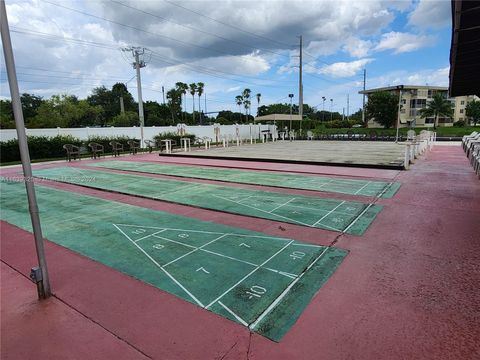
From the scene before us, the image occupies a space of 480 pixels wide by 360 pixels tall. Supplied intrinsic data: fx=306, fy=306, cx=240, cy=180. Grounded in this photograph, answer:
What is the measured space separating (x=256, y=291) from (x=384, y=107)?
49.5 metres

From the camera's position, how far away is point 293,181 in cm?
1023

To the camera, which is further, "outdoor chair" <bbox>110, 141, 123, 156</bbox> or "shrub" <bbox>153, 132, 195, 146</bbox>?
"shrub" <bbox>153, 132, 195, 146</bbox>

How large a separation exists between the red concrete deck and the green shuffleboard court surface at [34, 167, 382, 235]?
36.7 inches

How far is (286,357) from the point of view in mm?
2535

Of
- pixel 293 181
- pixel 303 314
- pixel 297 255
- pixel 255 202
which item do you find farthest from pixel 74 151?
pixel 303 314

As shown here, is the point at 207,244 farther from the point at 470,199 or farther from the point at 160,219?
the point at 470,199

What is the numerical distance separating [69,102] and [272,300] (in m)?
43.9

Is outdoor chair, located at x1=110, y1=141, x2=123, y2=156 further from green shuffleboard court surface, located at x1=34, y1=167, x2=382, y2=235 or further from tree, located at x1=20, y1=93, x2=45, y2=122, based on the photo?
tree, located at x1=20, y1=93, x2=45, y2=122

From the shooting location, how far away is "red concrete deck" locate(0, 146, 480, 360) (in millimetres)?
2635

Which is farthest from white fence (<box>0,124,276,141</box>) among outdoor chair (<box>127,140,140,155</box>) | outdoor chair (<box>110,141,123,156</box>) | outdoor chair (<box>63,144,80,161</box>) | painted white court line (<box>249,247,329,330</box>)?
painted white court line (<box>249,247,329,330</box>)

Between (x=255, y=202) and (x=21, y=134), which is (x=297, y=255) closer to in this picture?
(x=255, y=202)

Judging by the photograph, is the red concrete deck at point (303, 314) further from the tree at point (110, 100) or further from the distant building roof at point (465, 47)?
the tree at point (110, 100)

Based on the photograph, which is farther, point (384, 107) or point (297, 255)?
point (384, 107)

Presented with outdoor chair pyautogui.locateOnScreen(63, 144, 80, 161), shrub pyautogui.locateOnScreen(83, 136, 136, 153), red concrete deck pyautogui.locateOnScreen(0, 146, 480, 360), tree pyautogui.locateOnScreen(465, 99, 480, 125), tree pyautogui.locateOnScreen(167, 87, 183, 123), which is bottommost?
red concrete deck pyautogui.locateOnScreen(0, 146, 480, 360)
